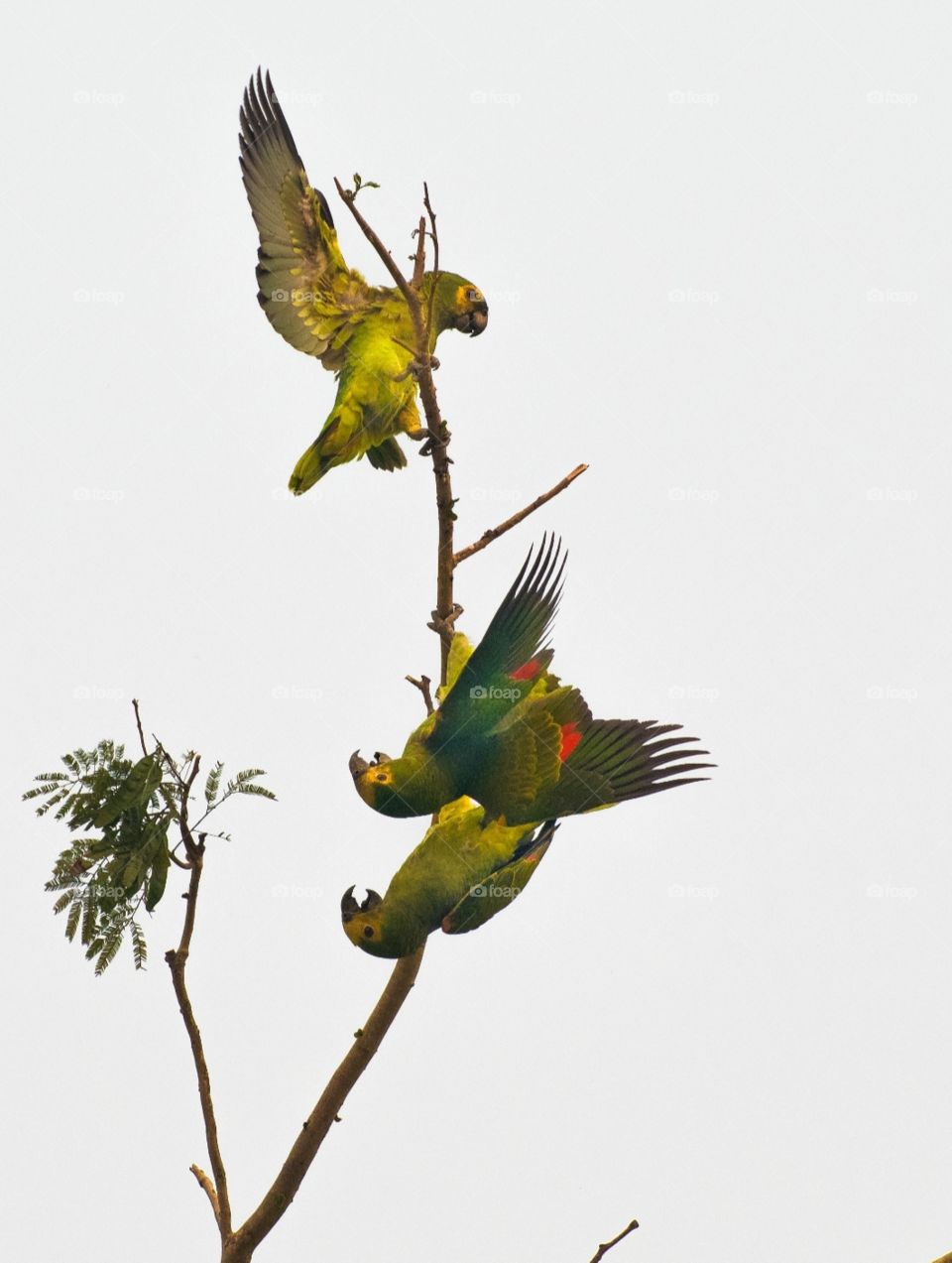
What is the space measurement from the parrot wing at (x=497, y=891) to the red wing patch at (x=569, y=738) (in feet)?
0.87

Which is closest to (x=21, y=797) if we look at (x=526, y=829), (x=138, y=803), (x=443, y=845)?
(x=138, y=803)

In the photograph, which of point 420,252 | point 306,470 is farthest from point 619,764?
point 306,470

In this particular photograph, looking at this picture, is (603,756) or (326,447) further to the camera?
(326,447)

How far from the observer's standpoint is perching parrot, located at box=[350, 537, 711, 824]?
435 centimetres

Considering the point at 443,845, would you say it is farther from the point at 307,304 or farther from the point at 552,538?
the point at 307,304

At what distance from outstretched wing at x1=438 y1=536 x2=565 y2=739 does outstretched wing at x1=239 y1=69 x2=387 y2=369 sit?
304 cm

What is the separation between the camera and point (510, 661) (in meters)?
4.38

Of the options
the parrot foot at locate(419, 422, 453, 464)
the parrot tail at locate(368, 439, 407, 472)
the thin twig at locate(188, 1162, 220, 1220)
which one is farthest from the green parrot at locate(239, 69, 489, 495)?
the thin twig at locate(188, 1162, 220, 1220)

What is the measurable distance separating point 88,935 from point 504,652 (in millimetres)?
1565

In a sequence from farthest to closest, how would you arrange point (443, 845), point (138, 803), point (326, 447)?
point (326, 447) < point (443, 845) < point (138, 803)

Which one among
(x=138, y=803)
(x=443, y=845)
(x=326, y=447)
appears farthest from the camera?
(x=326, y=447)

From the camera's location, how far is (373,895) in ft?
14.6

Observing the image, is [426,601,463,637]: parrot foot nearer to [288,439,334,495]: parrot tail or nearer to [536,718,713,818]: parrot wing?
[536,718,713,818]: parrot wing

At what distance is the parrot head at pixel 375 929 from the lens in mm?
4387
